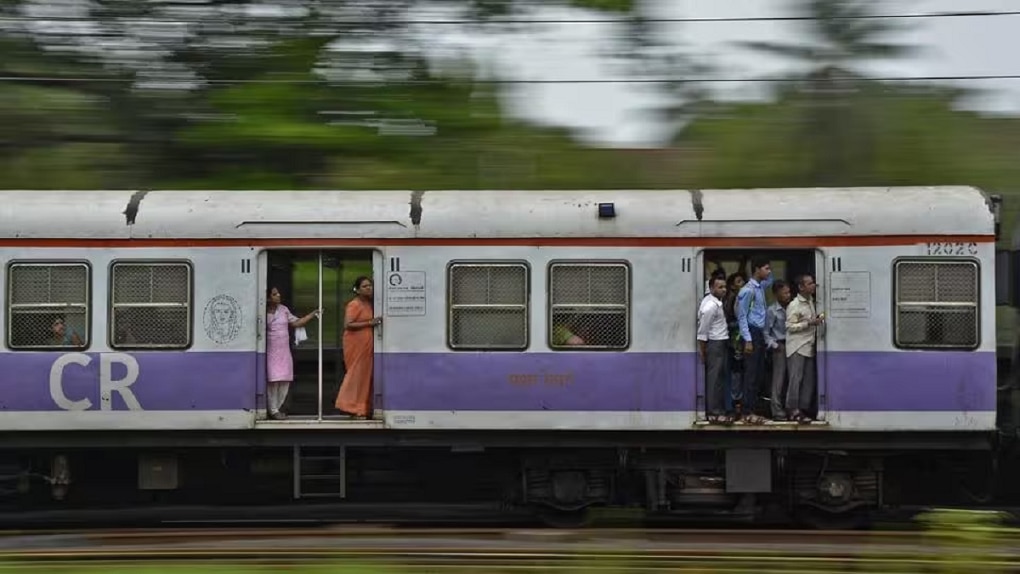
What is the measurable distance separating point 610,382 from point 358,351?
2369 millimetres

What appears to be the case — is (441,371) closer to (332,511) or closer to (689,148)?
(332,511)

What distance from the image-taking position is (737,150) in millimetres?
19828

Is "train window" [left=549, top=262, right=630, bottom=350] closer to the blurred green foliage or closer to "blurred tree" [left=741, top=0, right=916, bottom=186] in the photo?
the blurred green foliage

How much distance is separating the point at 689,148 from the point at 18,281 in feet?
36.6

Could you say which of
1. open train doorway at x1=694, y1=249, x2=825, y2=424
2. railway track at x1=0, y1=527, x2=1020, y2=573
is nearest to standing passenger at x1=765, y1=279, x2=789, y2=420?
open train doorway at x1=694, y1=249, x2=825, y2=424

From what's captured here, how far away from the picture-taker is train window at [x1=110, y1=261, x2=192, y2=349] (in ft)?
38.9

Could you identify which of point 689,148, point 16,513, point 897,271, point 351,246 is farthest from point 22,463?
point 689,148

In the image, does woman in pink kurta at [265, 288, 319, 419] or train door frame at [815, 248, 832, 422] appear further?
woman in pink kurta at [265, 288, 319, 419]

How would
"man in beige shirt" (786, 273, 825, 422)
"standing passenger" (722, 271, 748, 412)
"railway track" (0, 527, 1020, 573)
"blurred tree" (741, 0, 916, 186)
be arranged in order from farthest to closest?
"blurred tree" (741, 0, 916, 186) < "standing passenger" (722, 271, 748, 412) < "man in beige shirt" (786, 273, 825, 422) < "railway track" (0, 527, 1020, 573)

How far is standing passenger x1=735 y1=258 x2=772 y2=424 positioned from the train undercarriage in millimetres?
472

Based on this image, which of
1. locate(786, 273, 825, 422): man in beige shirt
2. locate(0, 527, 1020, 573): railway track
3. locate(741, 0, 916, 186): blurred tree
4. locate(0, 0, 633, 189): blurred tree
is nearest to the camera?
locate(0, 527, 1020, 573): railway track

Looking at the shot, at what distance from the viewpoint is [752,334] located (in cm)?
1170

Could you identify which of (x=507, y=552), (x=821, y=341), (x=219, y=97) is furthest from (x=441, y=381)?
(x=219, y=97)

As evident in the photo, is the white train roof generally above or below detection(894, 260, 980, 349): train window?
above
